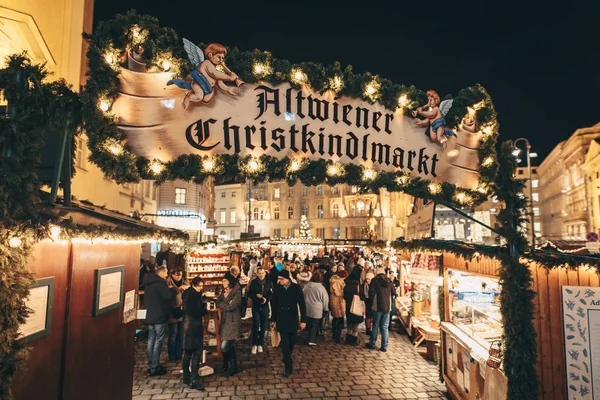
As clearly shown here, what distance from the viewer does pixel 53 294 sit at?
373cm

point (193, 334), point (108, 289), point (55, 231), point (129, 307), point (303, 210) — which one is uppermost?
point (303, 210)

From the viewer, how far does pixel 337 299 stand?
10078mm

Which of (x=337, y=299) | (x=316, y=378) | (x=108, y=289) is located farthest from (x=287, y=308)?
(x=108, y=289)

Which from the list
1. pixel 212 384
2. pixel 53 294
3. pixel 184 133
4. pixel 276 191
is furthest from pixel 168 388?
pixel 276 191

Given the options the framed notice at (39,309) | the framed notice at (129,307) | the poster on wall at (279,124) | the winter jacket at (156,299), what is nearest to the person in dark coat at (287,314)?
the winter jacket at (156,299)

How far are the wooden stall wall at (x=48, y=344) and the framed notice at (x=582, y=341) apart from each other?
5457 millimetres

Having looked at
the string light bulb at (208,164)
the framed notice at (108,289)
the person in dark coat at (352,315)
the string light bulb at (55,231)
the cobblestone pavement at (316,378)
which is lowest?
the cobblestone pavement at (316,378)

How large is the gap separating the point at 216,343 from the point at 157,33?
690cm

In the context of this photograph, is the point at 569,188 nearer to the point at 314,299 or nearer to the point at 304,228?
the point at 304,228

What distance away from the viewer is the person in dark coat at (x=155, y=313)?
7230mm

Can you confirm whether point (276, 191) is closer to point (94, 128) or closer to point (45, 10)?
point (45, 10)

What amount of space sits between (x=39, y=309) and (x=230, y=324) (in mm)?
4136

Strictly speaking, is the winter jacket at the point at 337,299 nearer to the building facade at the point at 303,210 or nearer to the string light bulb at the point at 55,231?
the string light bulb at the point at 55,231

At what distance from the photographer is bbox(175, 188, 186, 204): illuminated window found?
30191 mm
